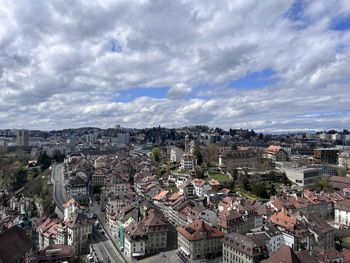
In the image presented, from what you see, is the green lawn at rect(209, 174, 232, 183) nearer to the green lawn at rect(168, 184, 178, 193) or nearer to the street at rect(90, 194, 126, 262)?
the green lawn at rect(168, 184, 178, 193)

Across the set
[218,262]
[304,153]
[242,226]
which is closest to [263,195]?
[242,226]

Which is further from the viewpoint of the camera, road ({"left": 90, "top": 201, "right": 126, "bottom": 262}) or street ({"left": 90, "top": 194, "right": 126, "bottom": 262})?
street ({"left": 90, "top": 194, "right": 126, "bottom": 262})

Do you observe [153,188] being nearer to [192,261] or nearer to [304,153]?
[192,261]

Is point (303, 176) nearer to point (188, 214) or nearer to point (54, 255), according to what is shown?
point (188, 214)

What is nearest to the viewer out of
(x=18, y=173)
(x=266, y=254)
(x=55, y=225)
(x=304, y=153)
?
(x=266, y=254)

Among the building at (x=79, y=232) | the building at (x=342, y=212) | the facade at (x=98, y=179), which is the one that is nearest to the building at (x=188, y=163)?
the facade at (x=98, y=179)

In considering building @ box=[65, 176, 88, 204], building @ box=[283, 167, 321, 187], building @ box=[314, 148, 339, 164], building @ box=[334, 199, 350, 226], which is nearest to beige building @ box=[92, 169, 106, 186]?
building @ box=[65, 176, 88, 204]
